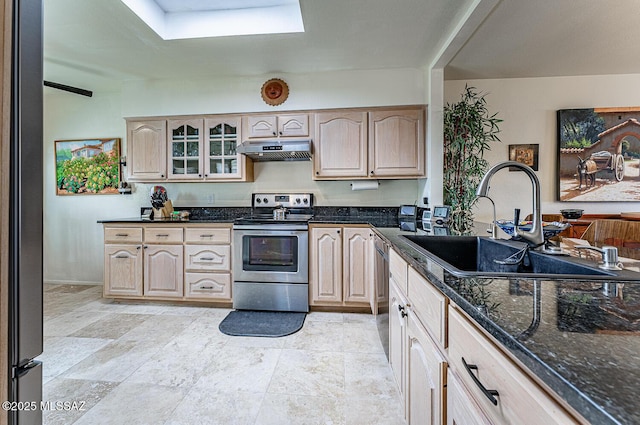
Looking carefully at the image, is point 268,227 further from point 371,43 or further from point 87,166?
point 87,166

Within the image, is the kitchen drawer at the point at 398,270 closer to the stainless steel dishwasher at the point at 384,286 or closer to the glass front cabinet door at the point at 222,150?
the stainless steel dishwasher at the point at 384,286

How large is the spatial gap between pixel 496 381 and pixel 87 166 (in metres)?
4.66

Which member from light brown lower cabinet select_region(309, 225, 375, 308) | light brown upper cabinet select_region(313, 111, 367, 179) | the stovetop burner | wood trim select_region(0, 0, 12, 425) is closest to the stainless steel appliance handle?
light brown lower cabinet select_region(309, 225, 375, 308)

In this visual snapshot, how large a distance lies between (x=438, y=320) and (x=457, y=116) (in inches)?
101

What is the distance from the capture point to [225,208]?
11.1 feet

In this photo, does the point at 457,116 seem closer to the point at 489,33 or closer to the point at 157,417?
the point at 489,33

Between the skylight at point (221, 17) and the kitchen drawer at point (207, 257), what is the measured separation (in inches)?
74.7

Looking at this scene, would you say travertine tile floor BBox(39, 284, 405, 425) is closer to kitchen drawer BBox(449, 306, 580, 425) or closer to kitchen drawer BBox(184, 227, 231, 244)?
kitchen drawer BBox(184, 227, 231, 244)

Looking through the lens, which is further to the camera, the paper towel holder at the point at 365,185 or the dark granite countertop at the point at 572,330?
the paper towel holder at the point at 365,185

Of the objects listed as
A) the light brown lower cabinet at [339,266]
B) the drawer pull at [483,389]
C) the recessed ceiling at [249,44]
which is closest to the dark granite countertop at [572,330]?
the drawer pull at [483,389]

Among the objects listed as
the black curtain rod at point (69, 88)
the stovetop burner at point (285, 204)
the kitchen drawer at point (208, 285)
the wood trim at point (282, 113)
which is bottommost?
the kitchen drawer at point (208, 285)

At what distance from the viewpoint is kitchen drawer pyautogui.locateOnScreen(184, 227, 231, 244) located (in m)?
2.87

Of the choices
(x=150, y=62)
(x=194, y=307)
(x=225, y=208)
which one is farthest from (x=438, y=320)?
(x=150, y=62)

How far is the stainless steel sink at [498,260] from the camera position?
0.84m
